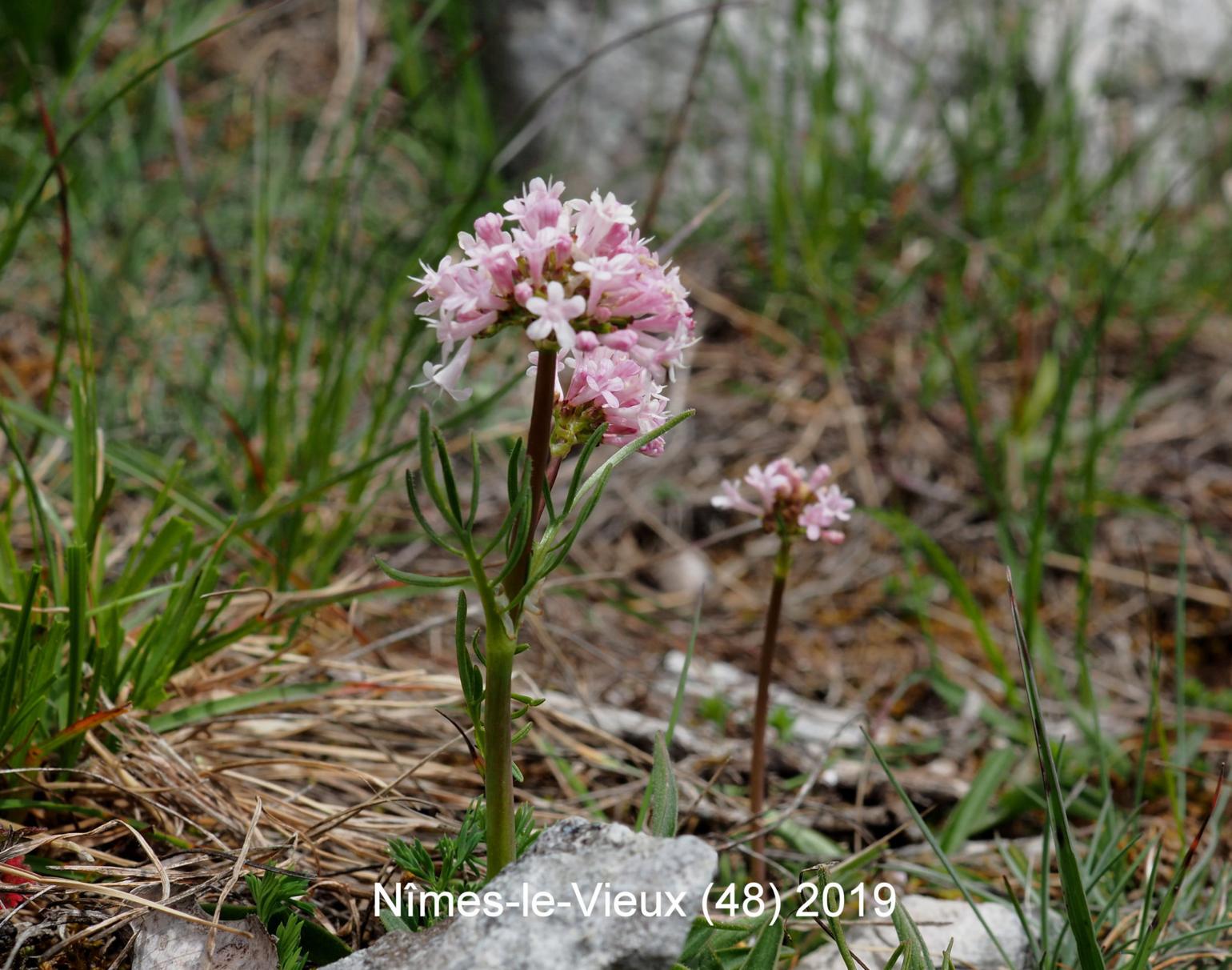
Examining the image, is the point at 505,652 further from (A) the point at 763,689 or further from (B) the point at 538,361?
(A) the point at 763,689

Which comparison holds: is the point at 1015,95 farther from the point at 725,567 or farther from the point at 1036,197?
the point at 725,567

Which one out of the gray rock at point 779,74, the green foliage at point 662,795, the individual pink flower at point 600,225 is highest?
the gray rock at point 779,74

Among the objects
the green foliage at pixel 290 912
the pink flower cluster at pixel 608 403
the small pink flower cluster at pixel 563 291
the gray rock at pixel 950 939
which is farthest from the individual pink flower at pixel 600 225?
the gray rock at pixel 950 939

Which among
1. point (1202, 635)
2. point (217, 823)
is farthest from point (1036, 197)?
point (217, 823)

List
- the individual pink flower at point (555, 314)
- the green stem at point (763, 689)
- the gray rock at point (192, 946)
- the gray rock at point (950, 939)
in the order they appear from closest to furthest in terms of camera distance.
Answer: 1. the individual pink flower at point (555, 314)
2. the gray rock at point (192, 946)
3. the gray rock at point (950, 939)
4. the green stem at point (763, 689)

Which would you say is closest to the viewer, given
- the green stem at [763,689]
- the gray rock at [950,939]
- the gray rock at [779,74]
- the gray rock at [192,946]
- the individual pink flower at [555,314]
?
the individual pink flower at [555,314]

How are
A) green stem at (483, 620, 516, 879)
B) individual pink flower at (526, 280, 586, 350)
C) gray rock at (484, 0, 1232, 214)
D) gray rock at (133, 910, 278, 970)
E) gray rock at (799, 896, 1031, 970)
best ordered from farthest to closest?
gray rock at (484, 0, 1232, 214) → gray rock at (799, 896, 1031, 970) → gray rock at (133, 910, 278, 970) → green stem at (483, 620, 516, 879) → individual pink flower at (526, 280, 586, 350)

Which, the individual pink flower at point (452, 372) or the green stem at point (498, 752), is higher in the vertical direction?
the individual pink flower at point (452, 372)

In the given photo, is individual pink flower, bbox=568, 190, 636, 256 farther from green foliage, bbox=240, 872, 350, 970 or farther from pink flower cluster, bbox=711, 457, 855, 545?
green foliage, bbox=240, 872, 350, 970

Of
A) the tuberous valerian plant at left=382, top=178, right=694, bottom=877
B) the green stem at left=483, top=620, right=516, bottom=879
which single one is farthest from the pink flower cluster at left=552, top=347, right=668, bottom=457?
the green stem at left=483, top=620, right=516, bottom=879

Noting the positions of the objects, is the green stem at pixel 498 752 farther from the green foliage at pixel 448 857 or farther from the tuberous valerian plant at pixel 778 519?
the tuberous valerian plant at pixel 778 519
